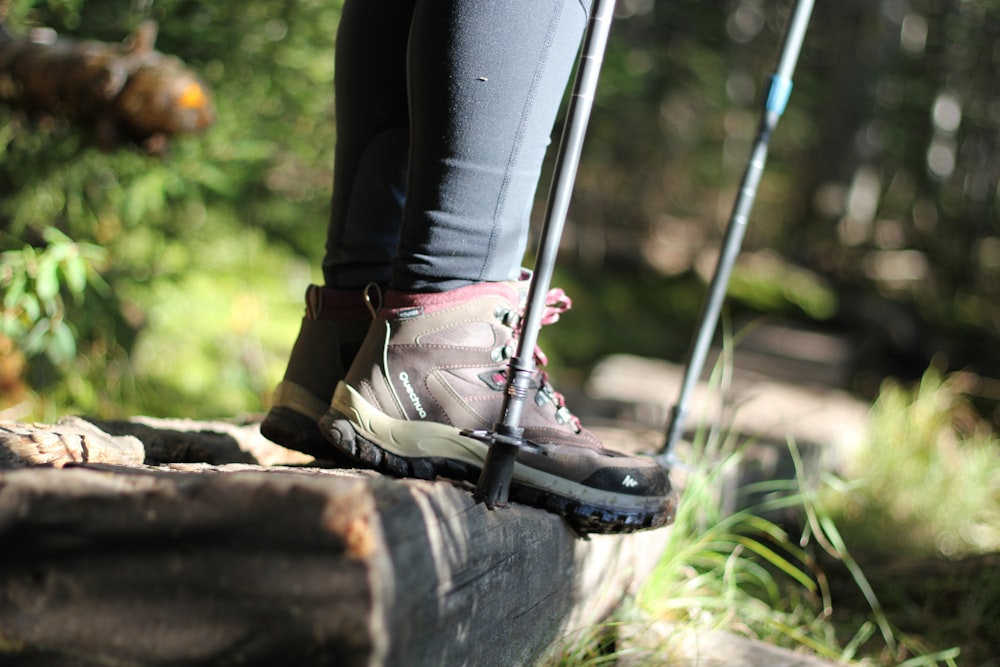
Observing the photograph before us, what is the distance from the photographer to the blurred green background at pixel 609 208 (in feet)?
10.1

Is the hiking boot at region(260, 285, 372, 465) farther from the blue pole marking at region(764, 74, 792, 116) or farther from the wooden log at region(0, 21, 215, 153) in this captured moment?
the wooden log at region(0, 21, 215, 153)

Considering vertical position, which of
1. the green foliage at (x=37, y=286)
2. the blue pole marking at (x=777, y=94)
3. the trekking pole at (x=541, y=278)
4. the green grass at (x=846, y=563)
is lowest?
the green grass at (x=846, y=563)

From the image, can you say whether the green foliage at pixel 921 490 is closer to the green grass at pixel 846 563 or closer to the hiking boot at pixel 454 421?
the green grass at pixel 846 563

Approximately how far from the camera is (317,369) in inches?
63.2

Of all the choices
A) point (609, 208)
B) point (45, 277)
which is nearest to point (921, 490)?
point (45, 277)

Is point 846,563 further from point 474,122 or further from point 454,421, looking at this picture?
point 474,122

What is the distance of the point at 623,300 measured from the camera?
8.19 meters

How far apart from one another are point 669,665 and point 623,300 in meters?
6.65

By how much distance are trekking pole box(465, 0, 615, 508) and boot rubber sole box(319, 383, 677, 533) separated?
0.10m

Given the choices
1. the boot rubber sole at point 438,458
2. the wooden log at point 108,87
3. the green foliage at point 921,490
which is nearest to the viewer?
the boot rubber sole at point 438,458

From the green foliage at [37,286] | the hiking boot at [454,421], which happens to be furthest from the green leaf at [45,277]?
the hiking boot at [454,421]

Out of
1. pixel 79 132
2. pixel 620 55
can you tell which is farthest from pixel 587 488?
pixel 620 55

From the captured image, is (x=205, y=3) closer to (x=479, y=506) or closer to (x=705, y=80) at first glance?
(x=479, y=506)

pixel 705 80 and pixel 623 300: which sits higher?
pixel 705 80
